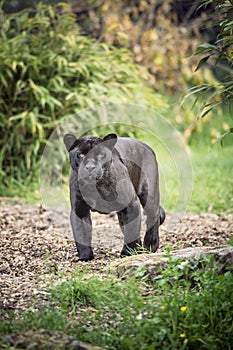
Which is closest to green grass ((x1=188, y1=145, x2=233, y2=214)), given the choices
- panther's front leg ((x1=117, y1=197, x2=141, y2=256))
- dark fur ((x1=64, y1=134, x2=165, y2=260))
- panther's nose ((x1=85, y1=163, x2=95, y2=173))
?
dark fur ((x1=64, y1=134, x2=165, y2=260))

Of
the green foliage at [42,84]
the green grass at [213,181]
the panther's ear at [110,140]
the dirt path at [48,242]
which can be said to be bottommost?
the dirt path at [48,242]

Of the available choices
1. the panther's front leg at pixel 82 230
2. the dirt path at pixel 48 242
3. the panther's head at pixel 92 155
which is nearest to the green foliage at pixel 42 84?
the dirt path at pixel 48 242

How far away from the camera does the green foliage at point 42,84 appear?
27.6 ft

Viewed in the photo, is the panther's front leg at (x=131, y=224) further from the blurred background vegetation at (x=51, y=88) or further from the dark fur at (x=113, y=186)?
the blurred background vegetation at (x=51, y=88)

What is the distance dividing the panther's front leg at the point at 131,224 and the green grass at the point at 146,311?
29.2 inches

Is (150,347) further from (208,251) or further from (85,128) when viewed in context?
(85,128)

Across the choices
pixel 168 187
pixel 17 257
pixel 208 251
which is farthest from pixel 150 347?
pixel 168 187

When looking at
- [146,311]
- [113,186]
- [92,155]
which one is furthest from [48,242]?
[146,311]

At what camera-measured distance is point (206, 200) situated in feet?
25.4

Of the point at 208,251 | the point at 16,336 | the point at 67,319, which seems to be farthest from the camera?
the point at 208,251

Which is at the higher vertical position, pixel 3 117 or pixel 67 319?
pixel 3 117

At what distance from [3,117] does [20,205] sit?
122 cm

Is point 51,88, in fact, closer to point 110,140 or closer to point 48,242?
point 48,242

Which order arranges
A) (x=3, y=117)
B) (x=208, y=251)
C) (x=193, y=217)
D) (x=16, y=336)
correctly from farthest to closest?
(x=3, y=117), (x=193, y=217), (x=208, y=251), (x=16, y=336)
